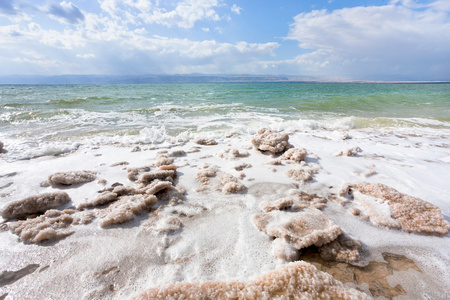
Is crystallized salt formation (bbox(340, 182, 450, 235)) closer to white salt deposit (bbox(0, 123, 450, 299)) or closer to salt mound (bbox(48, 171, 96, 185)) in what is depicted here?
white salt deposit (bbox(0, 123, 450, 299))

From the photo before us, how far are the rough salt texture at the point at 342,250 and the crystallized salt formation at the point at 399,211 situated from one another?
20.4 inches

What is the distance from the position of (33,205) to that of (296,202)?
9.83 feet

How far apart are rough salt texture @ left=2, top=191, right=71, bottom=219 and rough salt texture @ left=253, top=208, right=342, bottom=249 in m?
2.29

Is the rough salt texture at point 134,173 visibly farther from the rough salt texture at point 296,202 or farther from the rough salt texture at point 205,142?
the rough salt texture at point 296,202

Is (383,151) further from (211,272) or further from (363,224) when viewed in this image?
(211,272)

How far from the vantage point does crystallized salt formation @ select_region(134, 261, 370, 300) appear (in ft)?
4.33

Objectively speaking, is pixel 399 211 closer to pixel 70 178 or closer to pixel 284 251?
pixel 284 251

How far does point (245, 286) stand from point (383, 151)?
4.41m

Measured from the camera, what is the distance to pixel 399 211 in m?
2.21

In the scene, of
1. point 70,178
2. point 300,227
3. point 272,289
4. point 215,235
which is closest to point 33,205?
point 70,178

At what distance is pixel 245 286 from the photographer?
137 centimetres

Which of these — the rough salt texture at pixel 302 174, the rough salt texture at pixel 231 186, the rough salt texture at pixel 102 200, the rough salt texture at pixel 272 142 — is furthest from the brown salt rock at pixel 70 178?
the rough salt texture at pixel 302 174

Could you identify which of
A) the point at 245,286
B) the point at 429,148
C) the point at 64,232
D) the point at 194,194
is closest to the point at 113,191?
the point at 64,232

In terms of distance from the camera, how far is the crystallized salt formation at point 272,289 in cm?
132
